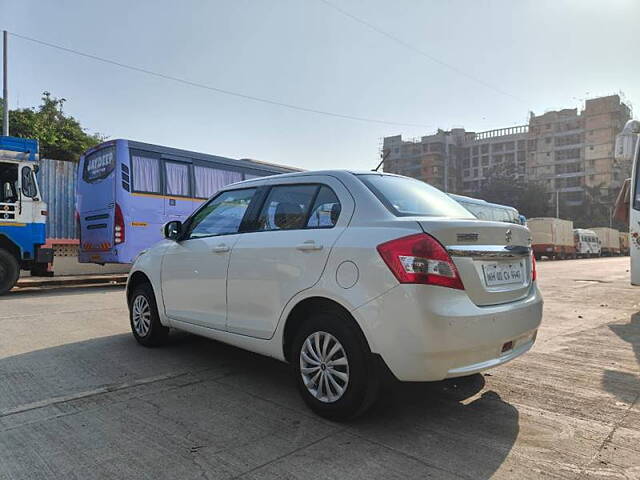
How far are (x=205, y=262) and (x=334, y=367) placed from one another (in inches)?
67.2

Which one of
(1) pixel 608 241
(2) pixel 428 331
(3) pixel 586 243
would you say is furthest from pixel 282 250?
(1) pixel 608 241

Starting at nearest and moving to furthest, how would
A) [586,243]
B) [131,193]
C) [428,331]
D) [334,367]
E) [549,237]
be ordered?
[428,331], [334,367], [131,193], [549,237], [586,243]

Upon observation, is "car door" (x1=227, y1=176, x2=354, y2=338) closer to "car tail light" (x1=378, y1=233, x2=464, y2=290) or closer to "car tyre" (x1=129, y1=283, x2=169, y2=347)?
"car tail light" (x1=378, y1=233, x2=464, y2=290)

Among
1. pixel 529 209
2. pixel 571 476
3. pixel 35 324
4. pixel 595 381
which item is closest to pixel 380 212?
pixel 571 476

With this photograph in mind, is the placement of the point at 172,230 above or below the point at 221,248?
above

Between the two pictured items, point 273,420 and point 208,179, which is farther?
point 208,179

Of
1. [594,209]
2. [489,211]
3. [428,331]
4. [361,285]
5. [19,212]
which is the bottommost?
[428,331]

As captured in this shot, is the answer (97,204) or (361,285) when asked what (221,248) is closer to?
(361,285)

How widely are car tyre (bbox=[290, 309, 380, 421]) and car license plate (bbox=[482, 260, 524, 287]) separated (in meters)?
0.93

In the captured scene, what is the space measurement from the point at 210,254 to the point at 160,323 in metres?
1.23

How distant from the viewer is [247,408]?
3.37 m

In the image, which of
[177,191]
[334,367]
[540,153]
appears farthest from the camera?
[540,153]

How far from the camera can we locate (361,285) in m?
2.93

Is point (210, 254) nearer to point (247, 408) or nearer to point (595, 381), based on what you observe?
point (247, 408)
